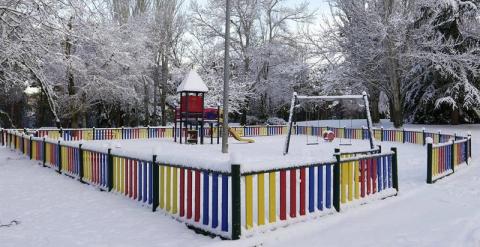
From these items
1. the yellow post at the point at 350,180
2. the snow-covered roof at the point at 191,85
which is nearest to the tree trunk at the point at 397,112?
the snow-covered roof at the point at 191,85

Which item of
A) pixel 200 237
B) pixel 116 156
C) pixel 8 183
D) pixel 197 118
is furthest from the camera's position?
pixel 197 118

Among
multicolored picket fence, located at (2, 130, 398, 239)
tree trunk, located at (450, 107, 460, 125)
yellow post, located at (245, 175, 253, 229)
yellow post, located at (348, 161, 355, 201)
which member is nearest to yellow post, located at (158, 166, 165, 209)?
multicolored picket fence, located at (2, 130, 398, 239)

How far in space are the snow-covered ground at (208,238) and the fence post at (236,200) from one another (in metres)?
0.16

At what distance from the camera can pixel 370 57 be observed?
29.3m

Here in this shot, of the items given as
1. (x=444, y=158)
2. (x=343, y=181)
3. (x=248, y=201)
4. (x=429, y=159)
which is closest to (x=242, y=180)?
(x=248, y=201)

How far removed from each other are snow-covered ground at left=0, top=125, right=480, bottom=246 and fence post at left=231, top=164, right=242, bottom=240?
163 mm

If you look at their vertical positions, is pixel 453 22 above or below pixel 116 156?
above

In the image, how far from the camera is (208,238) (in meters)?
5.55

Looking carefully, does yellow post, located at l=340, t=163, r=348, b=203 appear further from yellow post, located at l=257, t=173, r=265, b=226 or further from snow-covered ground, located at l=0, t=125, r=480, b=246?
yellow post, located at l=257, t=173, r=265, b=226

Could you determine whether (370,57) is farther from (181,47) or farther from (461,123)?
(181,47)

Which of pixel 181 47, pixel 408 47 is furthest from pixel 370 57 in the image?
pixel 181 47

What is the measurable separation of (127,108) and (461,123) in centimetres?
2568

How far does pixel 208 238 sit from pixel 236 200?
0.70 m

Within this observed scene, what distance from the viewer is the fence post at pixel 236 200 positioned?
5.27m
